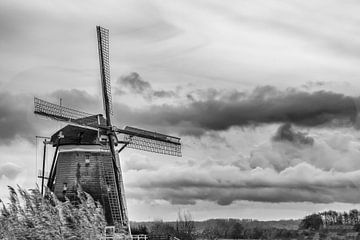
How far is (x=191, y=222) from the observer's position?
1731 inches

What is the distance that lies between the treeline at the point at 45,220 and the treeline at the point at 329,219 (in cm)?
8520

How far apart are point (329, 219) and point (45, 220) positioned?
91.5 metres

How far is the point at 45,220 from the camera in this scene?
20.1 meters

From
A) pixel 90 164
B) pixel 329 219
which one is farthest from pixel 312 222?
pixel 90 164

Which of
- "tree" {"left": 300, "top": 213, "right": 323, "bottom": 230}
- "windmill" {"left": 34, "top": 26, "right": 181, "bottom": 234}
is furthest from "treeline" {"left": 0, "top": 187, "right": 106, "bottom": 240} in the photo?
"tree" {"left": 300, "top": 213, "right": 323, "bottom": 230}

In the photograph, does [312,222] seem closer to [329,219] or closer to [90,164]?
[329,219]

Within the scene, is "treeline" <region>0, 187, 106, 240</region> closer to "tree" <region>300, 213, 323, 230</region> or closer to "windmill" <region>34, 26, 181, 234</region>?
"windmill" <region>34, 26, 181, 234</region>

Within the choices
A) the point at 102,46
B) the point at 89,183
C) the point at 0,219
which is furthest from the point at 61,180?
the point at 0,219

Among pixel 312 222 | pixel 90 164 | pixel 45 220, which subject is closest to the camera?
pixel 45 220

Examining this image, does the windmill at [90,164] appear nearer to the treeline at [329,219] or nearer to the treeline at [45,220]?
the treeline at [45,220]

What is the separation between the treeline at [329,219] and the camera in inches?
4080

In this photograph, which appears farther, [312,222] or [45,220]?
[312,222]

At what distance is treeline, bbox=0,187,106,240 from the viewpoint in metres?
19.9

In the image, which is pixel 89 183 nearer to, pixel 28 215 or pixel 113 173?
pixel 113 173
